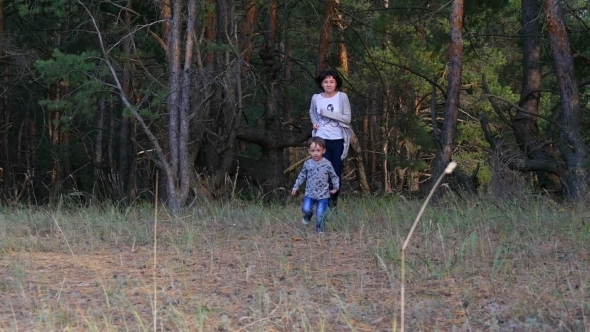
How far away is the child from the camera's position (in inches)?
322

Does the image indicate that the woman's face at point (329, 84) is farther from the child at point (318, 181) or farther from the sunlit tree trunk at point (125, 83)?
the sunlit tree trunk at point (125, 83)

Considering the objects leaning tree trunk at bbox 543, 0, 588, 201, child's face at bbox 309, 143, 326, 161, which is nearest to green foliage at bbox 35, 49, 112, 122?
child's face at bbox 309, 143, 326, 161

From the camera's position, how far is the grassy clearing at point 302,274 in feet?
14.9

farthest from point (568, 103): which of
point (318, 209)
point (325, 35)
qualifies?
point (325, 35)

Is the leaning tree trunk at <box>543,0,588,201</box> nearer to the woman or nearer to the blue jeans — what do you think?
the woman

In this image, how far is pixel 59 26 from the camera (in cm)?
1958

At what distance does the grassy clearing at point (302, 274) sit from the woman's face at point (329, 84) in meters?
1.53

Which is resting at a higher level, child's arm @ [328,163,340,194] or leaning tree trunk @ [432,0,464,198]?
leaning tree trunk @ [432,0,464,198]

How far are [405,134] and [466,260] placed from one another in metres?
15.2

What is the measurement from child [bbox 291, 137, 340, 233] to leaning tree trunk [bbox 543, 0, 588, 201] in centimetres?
497

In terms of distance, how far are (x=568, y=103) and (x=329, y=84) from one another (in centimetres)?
474

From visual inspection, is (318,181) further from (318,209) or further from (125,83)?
(125,83)

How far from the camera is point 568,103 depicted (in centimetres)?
1180

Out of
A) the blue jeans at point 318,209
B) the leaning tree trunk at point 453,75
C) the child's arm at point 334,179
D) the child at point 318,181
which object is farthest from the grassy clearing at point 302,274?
the leaning tree trunk at point 453,75
